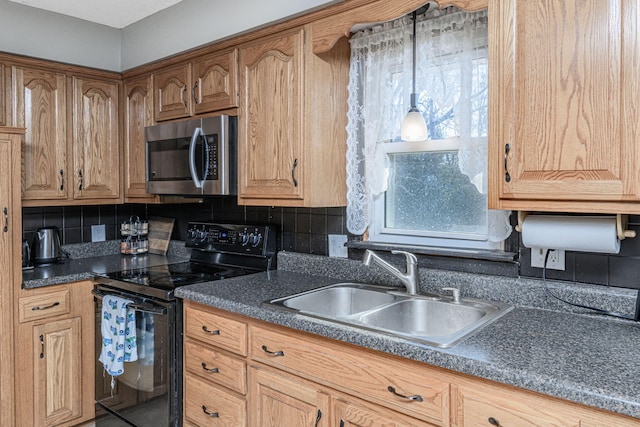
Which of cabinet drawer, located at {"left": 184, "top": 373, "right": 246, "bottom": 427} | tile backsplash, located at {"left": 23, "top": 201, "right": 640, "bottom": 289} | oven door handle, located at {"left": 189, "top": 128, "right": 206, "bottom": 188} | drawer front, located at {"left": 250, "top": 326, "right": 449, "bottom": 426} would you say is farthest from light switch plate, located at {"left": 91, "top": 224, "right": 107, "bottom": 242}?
drawer front, located at {"left": 250, "top": 326, "right": 449, "bottom": 426}

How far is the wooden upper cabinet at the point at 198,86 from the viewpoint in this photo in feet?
7.51

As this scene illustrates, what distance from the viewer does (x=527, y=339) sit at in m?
1.31

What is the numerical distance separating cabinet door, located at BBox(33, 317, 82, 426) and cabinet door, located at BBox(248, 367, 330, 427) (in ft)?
4.24

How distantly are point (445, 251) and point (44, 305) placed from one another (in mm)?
2024

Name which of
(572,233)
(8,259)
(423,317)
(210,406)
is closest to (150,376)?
(210,406)

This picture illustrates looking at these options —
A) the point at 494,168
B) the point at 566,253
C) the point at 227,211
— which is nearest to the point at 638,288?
the point at 566,253

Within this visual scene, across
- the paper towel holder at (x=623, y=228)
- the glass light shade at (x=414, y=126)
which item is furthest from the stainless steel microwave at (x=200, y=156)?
the paper towel holder at (x=623, y=228)

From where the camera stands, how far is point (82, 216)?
3.08m

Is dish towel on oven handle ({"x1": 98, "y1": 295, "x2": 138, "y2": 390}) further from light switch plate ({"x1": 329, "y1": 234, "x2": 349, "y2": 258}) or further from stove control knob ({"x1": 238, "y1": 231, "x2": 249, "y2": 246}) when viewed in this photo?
light switch plate ({"x1": 329, "y1": 234, "x2": 349, "y2": 258})

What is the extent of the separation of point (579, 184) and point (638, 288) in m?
0.47

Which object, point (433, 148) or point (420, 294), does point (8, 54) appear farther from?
point (420, 294)

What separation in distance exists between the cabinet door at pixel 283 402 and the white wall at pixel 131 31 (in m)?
1.52

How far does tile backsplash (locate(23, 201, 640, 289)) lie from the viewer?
152 cm

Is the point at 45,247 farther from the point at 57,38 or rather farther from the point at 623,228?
the point at 623,228
